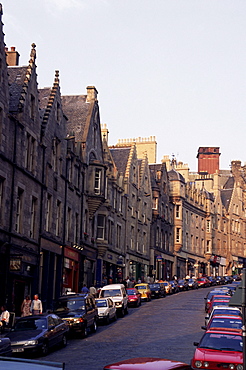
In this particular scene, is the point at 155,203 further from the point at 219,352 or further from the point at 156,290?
the point at 219,352

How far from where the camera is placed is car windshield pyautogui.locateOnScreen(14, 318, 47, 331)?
22859mm

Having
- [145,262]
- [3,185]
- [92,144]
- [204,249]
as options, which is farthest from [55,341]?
[204,249]

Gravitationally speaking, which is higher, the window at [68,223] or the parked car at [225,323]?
the window at [68,223]

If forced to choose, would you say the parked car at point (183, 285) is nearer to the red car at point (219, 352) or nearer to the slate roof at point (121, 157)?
the slate roof at point (121, 157)

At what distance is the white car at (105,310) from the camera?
1278 inches

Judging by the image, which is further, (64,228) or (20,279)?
(64,228)

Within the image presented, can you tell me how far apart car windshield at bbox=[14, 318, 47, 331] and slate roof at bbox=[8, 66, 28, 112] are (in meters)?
15.2

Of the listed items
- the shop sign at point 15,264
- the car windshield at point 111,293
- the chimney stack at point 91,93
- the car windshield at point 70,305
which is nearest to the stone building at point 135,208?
the chimney stack at point 91,93

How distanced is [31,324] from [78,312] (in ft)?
16.5

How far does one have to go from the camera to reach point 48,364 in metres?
5.59

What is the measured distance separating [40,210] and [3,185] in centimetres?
627

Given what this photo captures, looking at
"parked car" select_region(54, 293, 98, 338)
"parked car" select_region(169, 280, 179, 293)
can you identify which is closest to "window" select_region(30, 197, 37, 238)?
"parked car" select_region(54, 293, 98, 338)

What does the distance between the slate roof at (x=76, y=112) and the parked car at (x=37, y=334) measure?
27956 mm

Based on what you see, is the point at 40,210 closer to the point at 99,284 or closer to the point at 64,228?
the point at 64,228
